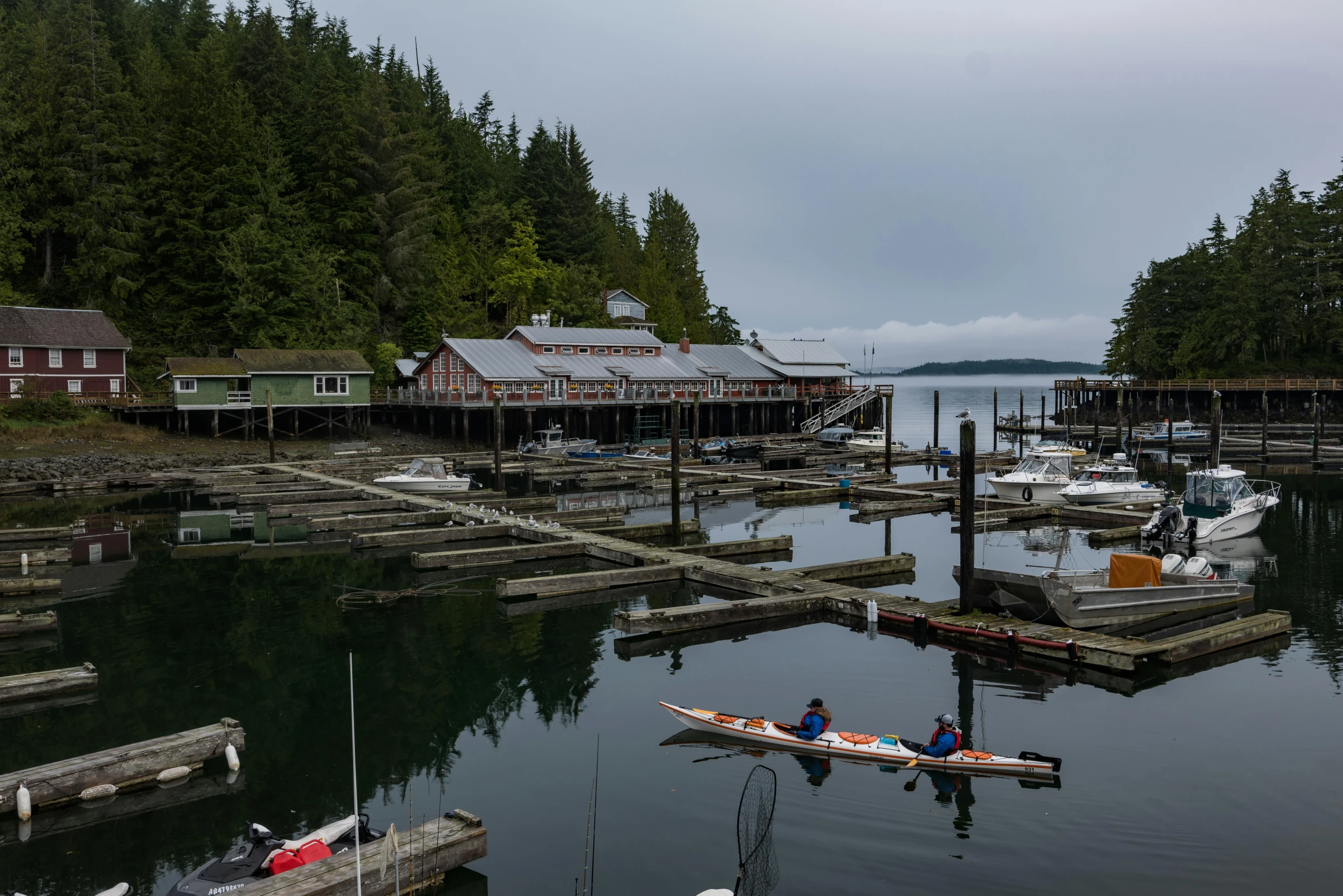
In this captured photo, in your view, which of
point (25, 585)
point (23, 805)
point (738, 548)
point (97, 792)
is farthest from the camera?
point (738, 548)

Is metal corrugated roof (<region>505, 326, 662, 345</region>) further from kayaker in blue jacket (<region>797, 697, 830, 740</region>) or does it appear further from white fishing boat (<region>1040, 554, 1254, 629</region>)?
kayaker in blue jacket (<region>797, 697, 830, 740</region>)

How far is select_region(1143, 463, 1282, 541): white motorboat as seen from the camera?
32688mm

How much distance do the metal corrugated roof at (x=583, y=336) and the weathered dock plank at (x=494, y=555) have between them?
45.0 meters

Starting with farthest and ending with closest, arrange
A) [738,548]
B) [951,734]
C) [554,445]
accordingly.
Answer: [554,445] → [738,548] → [951,734]

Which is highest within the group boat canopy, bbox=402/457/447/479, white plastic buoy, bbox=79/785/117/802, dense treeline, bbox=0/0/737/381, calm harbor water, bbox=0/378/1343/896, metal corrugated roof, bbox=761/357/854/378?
dense treeline, bbox=0/0/737/381

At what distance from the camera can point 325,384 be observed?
216 feet

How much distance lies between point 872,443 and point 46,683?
2368 inches

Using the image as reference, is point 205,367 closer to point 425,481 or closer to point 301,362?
point 301,362

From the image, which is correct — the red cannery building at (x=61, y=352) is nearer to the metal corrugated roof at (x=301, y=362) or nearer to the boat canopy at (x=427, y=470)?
the metal corrugated roof at (x=301, y=362)

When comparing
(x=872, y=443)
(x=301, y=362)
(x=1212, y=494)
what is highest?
(x=301, y=362)

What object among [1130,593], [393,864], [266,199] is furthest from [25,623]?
[266,199]

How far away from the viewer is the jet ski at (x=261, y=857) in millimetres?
9672

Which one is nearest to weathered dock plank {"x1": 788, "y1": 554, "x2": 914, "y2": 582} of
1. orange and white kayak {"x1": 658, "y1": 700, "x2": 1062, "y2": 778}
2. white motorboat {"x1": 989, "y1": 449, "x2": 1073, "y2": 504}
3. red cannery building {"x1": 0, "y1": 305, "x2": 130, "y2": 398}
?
orange and white kayak {"x1": 658, "y1": 700, "x2": 1062, "y2": 778}

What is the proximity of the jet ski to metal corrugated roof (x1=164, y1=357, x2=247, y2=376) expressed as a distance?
56.3m
